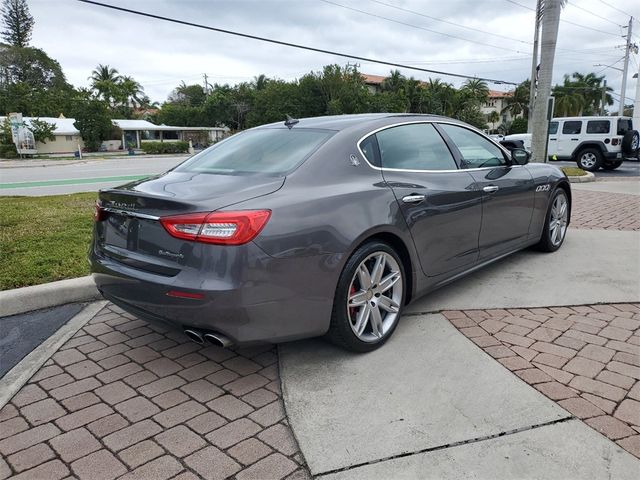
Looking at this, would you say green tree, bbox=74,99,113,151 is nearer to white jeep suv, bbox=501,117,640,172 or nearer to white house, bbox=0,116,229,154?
white house, bbox=0,116,229,154

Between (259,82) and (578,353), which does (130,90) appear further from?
(578,353)

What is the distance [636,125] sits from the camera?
23.2m

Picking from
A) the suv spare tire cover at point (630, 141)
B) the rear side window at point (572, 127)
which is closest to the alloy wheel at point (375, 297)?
the suv spare tire cover at point (630, 141)

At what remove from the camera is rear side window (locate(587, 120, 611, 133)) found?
1650cm

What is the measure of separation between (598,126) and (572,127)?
848 millimetres

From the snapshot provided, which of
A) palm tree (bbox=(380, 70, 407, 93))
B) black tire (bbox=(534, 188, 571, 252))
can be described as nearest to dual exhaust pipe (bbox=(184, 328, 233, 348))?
black tire (bbox=(534, 188, 571, 252))

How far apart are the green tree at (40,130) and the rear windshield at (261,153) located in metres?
47.5

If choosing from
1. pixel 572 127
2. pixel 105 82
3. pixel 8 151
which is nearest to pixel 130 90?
pixel 105 82

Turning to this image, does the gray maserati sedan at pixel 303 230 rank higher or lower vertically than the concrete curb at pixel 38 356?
higher

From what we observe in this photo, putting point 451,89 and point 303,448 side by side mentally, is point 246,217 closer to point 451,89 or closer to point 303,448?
point 303,448

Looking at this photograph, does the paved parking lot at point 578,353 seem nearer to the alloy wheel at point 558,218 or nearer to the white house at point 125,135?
the alloy wheel at point 558,218

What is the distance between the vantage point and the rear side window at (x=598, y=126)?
16.5 m

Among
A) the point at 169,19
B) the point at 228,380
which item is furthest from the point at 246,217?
the point at 169,19

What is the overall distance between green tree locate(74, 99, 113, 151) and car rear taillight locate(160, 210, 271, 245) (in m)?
51.0
